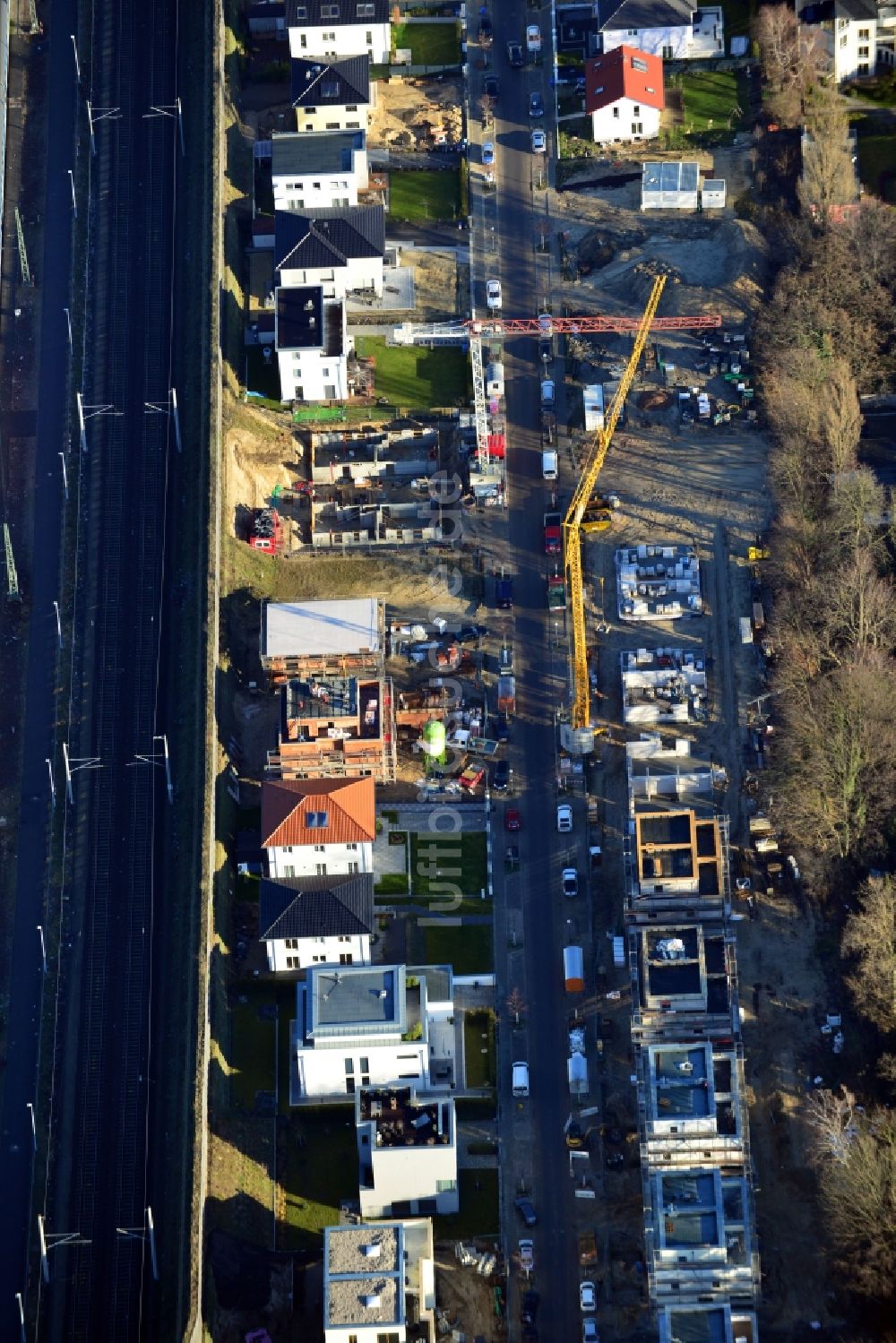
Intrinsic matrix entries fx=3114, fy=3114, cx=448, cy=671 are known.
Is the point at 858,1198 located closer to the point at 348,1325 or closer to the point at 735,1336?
the point at 735,1336

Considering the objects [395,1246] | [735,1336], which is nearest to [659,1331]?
[735,1336]

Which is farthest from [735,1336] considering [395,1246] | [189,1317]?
[189,1317]

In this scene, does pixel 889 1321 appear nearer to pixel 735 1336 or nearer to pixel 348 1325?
pixel 735 1336

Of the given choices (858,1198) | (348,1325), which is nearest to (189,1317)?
(348,1325)

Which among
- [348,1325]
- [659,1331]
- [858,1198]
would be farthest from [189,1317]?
[858,1198]

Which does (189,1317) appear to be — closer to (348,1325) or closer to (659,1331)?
(348,1325)

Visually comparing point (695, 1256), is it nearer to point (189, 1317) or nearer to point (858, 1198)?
point (858, 1198)
